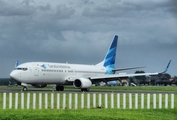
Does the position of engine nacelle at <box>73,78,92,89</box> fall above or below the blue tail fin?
below

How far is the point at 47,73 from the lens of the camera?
158 feet

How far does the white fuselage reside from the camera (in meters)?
46.5

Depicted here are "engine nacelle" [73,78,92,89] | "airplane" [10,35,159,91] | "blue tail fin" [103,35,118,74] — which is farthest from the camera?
"blue tail fin" [103,35,118,74]

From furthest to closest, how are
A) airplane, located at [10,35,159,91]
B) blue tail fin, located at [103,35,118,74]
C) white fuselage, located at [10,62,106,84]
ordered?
blue tail fin, located at [103,35,118,74]
airplane, located at [10,35,159,91]
white fuselage, located at [10,62,106,84]

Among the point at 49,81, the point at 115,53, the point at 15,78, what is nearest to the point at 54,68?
the point at 49,81

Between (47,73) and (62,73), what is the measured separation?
2944mm

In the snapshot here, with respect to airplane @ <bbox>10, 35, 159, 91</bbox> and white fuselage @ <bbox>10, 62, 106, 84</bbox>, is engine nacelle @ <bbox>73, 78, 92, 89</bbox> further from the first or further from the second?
white fuselage @ <bbox>10, 62, 106, 84</bbox>

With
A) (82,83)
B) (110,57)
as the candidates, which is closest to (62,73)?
(82,83)

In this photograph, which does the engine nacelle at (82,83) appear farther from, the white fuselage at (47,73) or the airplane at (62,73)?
the white fuselage at (47,73)

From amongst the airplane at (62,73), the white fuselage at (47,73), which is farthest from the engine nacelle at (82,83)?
the white fuselage at (47,73)

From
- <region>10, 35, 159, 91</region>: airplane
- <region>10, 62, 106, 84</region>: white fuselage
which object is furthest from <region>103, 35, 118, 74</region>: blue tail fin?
<region>10, 62, 106, 84</region>: white fuselage

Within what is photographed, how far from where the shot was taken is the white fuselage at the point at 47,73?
46.5 m

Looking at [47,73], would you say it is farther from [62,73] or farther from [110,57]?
[110,57]

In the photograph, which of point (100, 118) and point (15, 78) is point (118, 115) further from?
point (15, 78)
